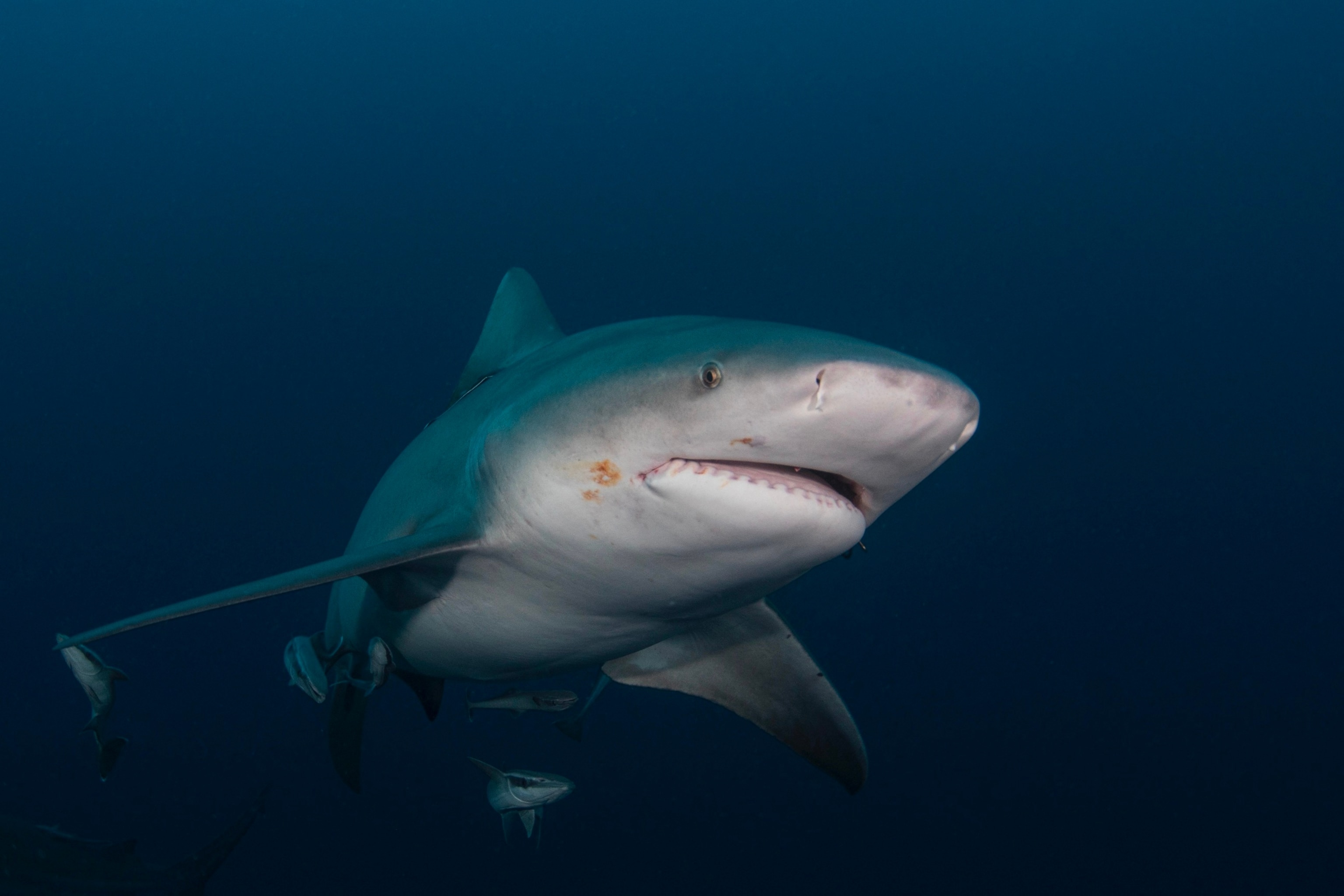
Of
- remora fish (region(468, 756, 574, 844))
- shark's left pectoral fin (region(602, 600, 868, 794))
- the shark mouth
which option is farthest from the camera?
remora fish (region(468, 756, 574, 844))

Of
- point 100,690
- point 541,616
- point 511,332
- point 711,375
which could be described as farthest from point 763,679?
point 100,690

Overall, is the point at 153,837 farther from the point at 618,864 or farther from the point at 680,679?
the point at 680,679

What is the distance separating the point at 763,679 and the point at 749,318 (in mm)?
2746

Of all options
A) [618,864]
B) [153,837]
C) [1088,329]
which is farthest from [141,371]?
[1088,329]

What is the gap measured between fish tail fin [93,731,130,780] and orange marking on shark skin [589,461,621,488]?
137 inches

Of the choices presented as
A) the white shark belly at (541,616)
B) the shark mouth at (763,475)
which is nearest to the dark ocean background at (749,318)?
the white shark belly at (541,616)

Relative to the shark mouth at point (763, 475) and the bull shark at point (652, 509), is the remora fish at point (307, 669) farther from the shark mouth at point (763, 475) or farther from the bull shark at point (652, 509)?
the shark mouth at point (763, 475)

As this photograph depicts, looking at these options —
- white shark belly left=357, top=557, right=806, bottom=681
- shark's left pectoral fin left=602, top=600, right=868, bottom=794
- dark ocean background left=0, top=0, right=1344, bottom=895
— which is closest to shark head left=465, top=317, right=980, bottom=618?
white shark belly left=357, top=557, right=806, bottom=681

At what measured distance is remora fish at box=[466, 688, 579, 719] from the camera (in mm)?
3785

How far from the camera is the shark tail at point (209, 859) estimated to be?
16.6 feet

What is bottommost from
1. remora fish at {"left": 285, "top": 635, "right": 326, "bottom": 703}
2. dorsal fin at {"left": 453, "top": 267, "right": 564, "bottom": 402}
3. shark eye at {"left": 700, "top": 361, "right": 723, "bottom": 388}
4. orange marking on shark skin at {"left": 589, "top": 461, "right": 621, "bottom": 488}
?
remora fish at {"left": 285, "top": 635, "right": 326, "bottom": 703}

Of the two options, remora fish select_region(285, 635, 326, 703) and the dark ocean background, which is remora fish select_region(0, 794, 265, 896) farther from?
the dark ocean background

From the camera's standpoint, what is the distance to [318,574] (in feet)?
6.74

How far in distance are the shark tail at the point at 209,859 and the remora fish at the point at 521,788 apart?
2600mm
